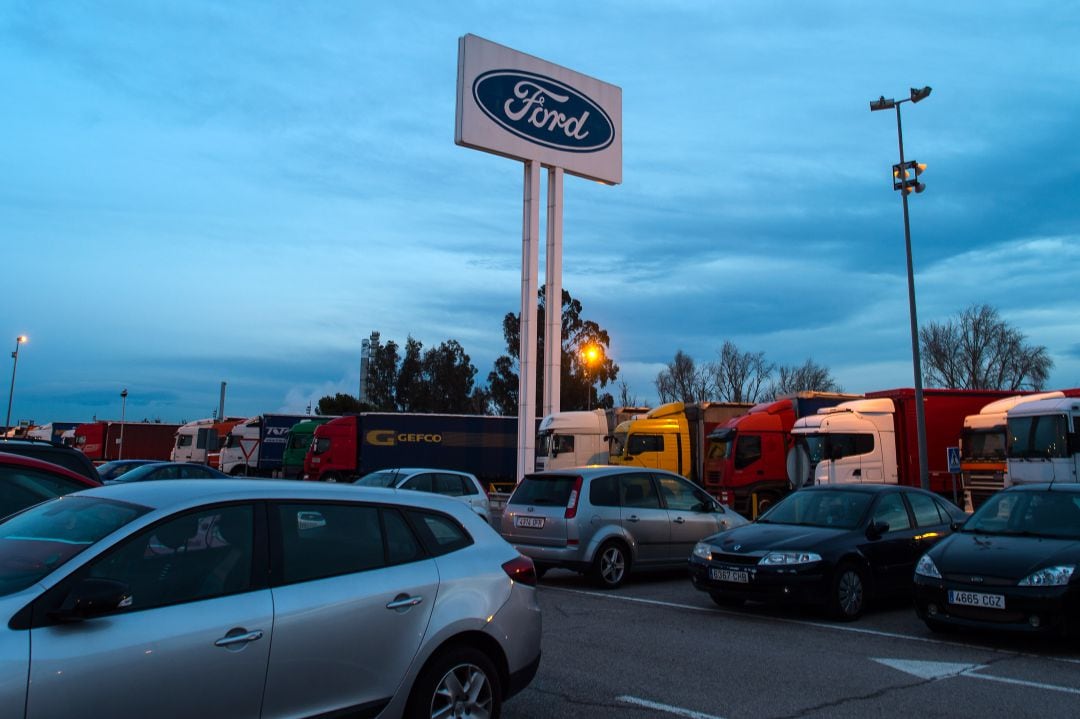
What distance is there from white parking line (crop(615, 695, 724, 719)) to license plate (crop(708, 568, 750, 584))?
3408 millimetres

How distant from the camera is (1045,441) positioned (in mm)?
18828

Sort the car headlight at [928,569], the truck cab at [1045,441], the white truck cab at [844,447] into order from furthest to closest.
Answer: the white truck cab at [844,447], the truck cab at [1045,441], the car headlight at [928,569]

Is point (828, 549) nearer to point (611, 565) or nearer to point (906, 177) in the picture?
point (611, 565)

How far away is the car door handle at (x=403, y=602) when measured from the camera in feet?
14.7

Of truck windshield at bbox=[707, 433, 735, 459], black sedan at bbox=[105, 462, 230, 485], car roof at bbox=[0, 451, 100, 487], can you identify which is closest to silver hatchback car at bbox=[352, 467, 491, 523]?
black sedan at bbox=[105, 462, 230, 485]

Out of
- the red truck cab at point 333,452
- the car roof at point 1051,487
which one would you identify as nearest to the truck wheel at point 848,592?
the car roof at point 1051,487

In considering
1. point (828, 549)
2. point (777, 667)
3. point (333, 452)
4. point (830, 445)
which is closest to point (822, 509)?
point (828, 549)

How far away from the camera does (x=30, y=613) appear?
3.41 meters

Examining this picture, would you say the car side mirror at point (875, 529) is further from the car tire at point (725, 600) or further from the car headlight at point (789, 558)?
the car tire at point (725, 600)

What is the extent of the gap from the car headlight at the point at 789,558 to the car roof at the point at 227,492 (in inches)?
A: 210

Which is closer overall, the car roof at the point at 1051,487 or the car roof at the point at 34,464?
the car roof at the point at 34,464

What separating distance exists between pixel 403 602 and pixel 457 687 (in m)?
0.61

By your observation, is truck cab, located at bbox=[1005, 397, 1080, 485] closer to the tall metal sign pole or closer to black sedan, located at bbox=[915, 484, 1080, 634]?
black sedan, located at bbox=[915, 484, 1080, 634]

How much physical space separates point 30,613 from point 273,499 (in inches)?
48.1
